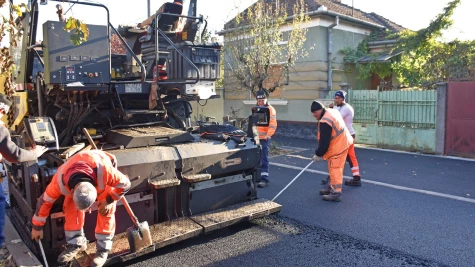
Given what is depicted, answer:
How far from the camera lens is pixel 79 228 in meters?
3.82

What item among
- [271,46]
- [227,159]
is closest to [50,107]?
[227,159]

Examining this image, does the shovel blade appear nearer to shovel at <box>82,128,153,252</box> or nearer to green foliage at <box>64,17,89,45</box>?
shovel at <box>82,128,153,252</box>

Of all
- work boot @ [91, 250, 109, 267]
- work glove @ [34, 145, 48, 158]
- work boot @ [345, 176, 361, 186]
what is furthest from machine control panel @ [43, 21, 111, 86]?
work boot @ [345, 176, 361, 186]

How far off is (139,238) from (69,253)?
24.4 inches

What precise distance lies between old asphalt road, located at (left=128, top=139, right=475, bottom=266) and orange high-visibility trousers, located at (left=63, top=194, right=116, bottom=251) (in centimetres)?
52

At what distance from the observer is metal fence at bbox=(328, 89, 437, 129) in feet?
37.0

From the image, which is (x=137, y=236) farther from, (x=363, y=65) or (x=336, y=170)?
(x=363, y=65)

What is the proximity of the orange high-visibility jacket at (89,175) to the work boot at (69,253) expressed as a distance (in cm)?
31

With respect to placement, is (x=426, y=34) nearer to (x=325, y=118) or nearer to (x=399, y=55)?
(x=399, y=55)

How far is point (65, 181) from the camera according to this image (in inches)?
135

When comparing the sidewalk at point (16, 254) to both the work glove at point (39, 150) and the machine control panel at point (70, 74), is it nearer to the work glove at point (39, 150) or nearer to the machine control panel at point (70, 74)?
the work glove at point (39, 150)

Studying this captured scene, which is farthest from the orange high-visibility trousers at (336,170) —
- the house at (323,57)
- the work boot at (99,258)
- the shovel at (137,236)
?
the house at (323,57)

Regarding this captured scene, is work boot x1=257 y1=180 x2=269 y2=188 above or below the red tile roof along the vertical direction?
below

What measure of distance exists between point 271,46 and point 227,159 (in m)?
7.63
